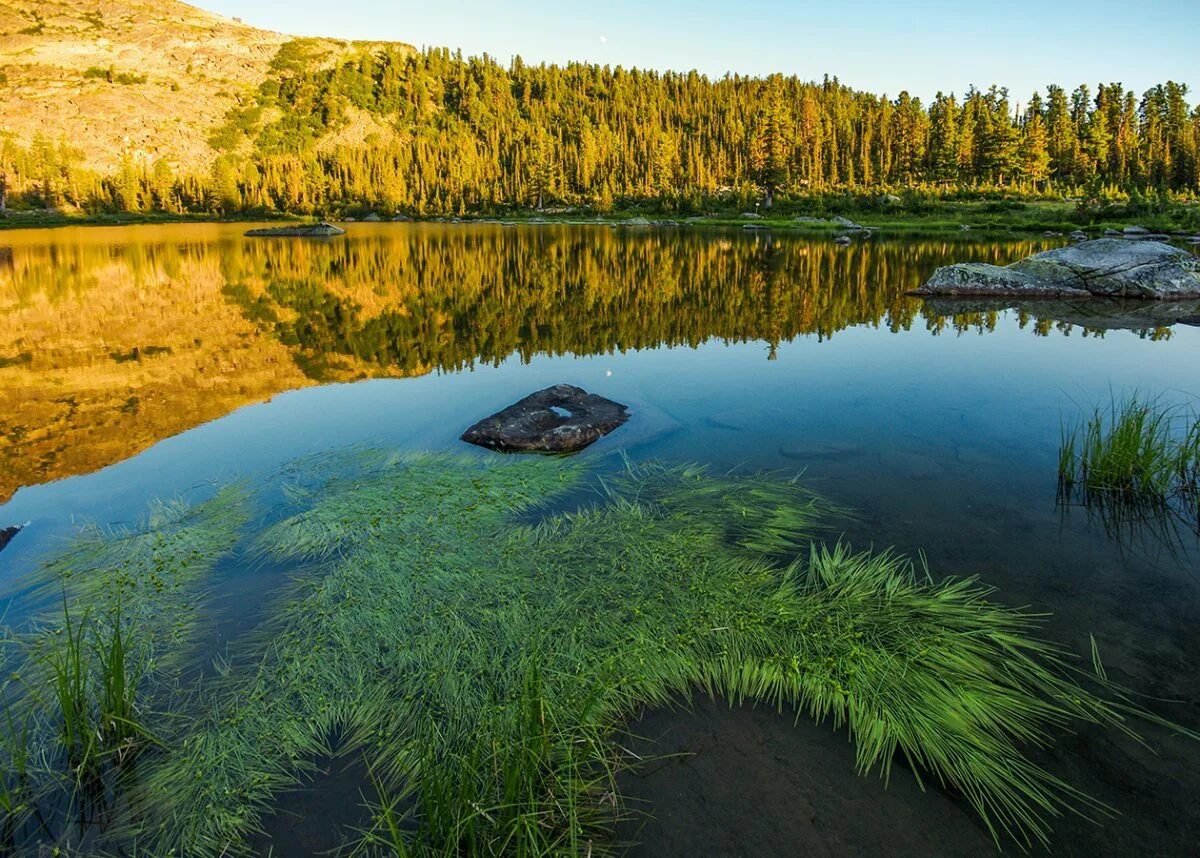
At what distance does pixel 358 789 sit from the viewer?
3.82 meters

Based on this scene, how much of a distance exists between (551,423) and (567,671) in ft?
20.4

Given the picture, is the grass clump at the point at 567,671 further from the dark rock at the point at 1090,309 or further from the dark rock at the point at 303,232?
the dark rock at the point at 303,232

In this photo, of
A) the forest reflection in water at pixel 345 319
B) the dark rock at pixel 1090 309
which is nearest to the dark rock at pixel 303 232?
the forest reflection in water at pixel 345 319

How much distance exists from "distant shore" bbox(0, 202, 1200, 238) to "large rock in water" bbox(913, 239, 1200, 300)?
3150 cm

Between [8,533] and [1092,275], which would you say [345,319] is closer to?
[8,533]

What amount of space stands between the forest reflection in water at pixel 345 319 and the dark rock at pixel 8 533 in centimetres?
151

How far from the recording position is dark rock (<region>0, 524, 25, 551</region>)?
688 centimetres

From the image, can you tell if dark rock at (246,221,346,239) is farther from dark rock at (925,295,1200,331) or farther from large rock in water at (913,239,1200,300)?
dark rock at (925,295,1200,331)

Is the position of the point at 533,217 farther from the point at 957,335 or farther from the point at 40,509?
the point at 40,509

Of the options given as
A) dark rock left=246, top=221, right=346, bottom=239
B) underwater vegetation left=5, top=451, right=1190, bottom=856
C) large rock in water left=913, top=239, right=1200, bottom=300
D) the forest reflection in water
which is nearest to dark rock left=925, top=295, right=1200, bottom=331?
the forest reflection in water

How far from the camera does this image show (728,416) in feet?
37.0

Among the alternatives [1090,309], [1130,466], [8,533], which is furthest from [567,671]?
[1090,309]

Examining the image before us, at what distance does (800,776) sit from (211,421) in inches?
454

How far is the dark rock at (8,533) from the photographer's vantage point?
6.88 m
